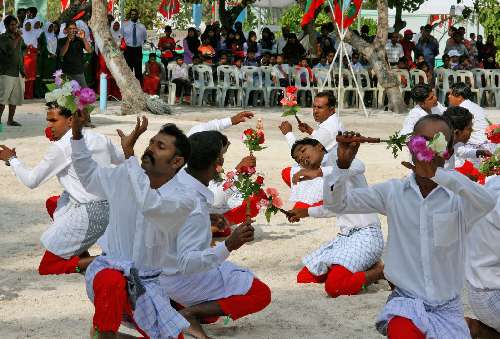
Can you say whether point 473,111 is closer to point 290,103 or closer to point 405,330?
point 290,103

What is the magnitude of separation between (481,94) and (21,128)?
12.4 metres

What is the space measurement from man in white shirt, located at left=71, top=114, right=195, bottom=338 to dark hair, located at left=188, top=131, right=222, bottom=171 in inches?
43.7

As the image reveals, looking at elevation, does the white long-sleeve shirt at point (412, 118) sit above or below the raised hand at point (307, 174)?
above

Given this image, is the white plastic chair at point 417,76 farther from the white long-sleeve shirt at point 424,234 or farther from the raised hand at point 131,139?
the white long-sleeve shirt at point 424,234

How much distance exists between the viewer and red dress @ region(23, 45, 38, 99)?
2152cm

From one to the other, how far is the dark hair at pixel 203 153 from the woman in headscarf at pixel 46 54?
52.5 feet

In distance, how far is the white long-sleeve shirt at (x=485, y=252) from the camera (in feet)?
18.2

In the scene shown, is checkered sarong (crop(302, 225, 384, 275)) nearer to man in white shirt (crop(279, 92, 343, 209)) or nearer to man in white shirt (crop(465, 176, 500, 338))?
man in white shirt (crop(279, 92, 343, 209))

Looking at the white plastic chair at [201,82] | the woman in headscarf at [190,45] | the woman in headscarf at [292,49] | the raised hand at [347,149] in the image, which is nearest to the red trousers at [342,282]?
the raised hand at [347,149]

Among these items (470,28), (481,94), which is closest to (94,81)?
(481,94)

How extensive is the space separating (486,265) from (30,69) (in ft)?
57.1

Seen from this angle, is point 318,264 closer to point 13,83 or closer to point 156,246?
point 156,246

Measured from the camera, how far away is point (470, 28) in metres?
49.0

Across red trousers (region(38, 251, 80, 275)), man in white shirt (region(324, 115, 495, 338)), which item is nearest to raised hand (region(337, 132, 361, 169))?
man in white shirt (region(324, 115, 495, 338))
